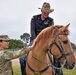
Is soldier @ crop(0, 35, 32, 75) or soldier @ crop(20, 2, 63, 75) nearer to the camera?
soldier @ crop(0, 35, 32, 75)

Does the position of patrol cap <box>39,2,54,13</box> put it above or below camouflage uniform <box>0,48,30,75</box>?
above

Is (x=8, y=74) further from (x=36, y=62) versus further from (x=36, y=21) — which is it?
(x=36, y=21)

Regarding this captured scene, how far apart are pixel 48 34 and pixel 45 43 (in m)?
0.26

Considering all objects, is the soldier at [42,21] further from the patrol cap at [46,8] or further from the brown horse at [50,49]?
the brown horse at [50,49]

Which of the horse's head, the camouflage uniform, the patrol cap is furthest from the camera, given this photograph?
the patrol cap

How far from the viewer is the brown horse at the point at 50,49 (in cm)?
794

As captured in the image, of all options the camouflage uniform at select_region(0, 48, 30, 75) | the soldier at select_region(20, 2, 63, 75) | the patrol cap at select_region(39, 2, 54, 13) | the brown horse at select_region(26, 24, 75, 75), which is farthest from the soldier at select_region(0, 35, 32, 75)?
the patrol cap at select_region(39, 2, 54, 13)

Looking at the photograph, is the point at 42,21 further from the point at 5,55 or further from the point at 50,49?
the point at 5,55

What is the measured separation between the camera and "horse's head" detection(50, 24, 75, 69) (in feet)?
25.9

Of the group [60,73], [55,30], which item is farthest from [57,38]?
[60,73]

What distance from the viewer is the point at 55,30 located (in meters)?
8.23

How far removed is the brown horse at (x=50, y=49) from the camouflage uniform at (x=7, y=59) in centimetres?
82

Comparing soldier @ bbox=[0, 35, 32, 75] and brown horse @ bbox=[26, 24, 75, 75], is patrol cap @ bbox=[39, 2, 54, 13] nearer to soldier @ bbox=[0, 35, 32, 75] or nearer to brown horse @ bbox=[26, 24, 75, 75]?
brown horse @ bbox=[26, 24, 75, 75]

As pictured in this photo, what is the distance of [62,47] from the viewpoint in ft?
26.1
